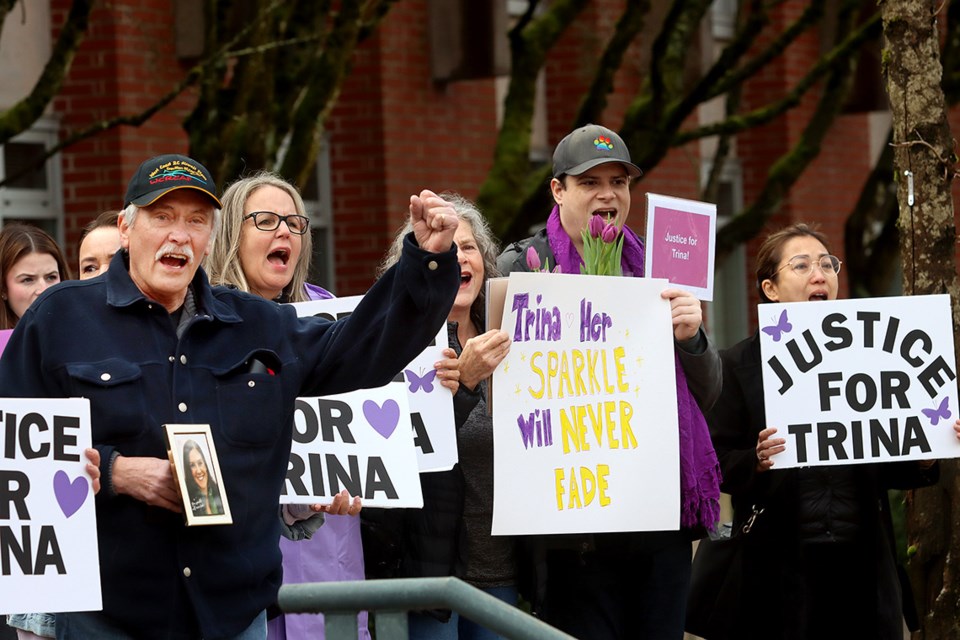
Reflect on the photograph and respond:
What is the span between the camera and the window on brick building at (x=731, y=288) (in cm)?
1678

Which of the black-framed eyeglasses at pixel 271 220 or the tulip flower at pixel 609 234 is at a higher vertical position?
the black-framed eyeglasses at pixel 271 220

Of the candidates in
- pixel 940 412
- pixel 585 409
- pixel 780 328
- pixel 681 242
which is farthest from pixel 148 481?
pixel 940 412

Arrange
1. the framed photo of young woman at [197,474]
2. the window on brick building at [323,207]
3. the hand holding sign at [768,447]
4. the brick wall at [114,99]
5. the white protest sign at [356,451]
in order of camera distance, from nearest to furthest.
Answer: the framed photo of young woman at [197,474], the white protest sign at [356,451], the hand holding sign at [768,447], the brick wall at [114,99], the window on brick building at [323,207]

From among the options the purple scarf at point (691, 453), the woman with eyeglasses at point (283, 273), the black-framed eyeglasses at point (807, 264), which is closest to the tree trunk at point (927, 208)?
the black-framed eyeglasses at point (807, 264)

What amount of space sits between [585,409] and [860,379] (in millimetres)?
1099

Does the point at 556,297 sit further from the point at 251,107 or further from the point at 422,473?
the point at 251,107

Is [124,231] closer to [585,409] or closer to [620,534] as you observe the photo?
[585,409]

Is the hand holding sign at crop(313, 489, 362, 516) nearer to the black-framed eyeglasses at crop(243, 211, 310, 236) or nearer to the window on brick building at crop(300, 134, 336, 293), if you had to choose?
the black-framed eyeglasses at crop(243, 211, 310, 236)

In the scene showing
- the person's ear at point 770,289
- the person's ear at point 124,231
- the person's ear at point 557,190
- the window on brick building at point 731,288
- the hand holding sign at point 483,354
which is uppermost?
the window on brick building at point 731,288

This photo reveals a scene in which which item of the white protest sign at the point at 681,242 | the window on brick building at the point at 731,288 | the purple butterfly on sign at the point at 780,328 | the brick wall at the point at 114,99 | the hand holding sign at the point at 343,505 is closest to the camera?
the hand holding sign at the point at 343,505

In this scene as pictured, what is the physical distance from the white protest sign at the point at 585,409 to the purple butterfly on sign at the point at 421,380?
21 cm

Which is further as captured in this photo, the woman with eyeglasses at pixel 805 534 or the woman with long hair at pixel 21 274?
the woman with long hair at pixel 21 274

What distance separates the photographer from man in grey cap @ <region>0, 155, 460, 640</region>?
414 cm

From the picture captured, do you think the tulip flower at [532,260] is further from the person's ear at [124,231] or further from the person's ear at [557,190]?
the person's ear at [124,231]
